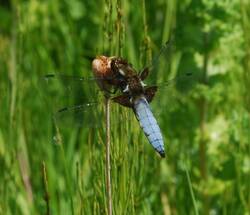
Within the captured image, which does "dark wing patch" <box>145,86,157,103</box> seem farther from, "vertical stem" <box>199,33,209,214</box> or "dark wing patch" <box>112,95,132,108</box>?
"vertical stem" <box>199,33,209,214</box>

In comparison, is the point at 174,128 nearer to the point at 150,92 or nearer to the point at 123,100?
the point at 150,92

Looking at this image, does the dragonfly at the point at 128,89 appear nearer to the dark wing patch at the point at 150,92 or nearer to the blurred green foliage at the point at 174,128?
the dark wing patch at the point at 150,92

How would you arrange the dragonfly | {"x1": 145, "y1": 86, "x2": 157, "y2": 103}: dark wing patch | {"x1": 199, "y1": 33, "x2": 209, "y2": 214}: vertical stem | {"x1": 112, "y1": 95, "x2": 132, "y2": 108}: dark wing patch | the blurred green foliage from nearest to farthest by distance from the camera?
the dragonfly < {"x1": 112, "y1": 95, "x2": 132, "y2": 108}: dark wing patch < {"x1": 145, "y1": 86, "x2": 157, "y2": 103}: dark wing patch < the blurred green foliage < {"x1": 199, "y1": 33, "x2": 209, "y2": 214}: vertical stem

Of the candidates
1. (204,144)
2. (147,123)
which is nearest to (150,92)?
(147,123)

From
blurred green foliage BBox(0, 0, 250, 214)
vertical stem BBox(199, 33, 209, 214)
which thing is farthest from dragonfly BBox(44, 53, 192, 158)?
vertical stem BBox(199, 33, 209, 214)

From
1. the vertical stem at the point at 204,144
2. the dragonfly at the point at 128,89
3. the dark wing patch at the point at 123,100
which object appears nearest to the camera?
the dragonfly at the point at 128,89

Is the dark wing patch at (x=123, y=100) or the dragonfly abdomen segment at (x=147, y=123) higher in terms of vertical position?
the dark wing patch at (x=123, y=100)

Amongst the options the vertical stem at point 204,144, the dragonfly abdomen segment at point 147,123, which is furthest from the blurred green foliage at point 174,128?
the dragonfly abdomen segment at point 147,123

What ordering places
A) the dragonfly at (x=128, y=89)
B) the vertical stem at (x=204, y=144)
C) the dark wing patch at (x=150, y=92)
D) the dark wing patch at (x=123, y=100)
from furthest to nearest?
the vertical stem at (x=204, y=144) → the dark wing patch at (x=150, y=92) → the dark wing patch at (x=123, y=100) → the dragonfly at (x=128, y=89)

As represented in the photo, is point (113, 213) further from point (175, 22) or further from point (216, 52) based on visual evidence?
point (175, 22)
